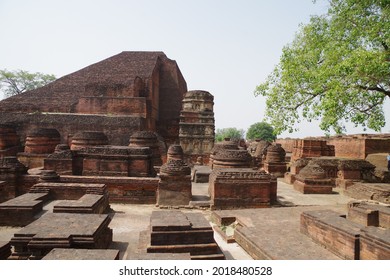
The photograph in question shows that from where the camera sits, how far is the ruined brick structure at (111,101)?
17.6 meters

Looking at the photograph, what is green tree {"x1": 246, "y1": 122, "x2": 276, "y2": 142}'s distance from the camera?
5284 centimetres

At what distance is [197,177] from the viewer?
11.9m

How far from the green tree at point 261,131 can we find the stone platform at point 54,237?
161 ft

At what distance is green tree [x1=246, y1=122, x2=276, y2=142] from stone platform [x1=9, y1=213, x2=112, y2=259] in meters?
49.0

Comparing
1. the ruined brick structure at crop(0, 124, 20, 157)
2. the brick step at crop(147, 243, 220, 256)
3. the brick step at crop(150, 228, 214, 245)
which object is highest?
the ruined brick structure at crop(0, 124, 20, 157)

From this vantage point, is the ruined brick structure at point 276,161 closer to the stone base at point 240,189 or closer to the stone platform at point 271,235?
the stone base at point 240,189

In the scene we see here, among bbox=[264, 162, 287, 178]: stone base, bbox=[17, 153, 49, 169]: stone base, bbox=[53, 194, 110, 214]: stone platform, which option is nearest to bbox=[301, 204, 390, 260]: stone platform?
bbox=[53, 194, 110, 214]: stone platform

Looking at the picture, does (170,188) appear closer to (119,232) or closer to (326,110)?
(119,232)

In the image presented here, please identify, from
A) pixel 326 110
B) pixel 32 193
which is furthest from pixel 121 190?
pixel 326 110

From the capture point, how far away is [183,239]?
14.1 ft

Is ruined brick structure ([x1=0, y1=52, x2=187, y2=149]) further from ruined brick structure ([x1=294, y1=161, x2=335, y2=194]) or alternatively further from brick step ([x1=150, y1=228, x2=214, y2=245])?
brick step ([x1=150, y1=228, x2=214, y2=245])

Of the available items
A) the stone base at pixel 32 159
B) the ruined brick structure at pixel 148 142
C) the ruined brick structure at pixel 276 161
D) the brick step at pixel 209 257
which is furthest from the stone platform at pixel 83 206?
the ruined brick structure at pixel 276 161

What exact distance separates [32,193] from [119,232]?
127 inches

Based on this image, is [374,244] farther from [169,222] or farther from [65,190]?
[65,190]
